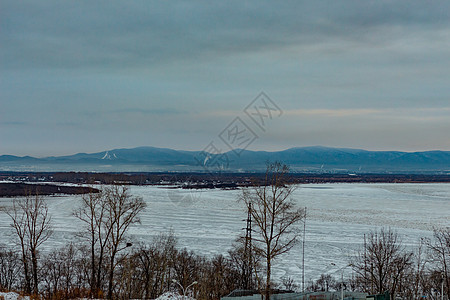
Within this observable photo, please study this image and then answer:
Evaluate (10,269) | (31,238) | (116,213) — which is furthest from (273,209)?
(10,269)

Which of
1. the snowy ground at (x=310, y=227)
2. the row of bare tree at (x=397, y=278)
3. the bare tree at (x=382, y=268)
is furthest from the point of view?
the snowy ground at (x=310, y=227)

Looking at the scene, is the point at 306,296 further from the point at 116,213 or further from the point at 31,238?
the point at 31,238

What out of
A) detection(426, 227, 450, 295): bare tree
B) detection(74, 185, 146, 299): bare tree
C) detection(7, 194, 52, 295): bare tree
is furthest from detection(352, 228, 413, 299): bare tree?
detection(7, 194, 52, 295): bare tree

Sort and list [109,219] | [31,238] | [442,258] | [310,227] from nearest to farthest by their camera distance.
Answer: [31,238] < [109,219] < [442,258] < [310,227]

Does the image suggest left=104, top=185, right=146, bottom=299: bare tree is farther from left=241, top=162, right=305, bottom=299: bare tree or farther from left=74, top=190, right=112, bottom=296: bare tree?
left=241, top=162, right=305, bottom=299: bare tree

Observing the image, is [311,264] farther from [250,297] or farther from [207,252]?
[250,297]

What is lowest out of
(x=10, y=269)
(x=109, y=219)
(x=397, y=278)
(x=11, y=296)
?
(x=10, y=269)

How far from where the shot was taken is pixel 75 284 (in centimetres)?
2431

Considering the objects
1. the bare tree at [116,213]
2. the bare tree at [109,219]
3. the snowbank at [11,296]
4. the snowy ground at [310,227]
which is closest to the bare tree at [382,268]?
the snowy ground at [310,227]

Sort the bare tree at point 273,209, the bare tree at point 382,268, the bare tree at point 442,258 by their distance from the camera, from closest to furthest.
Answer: the bare tree at point 273,209 → the bare tree at point 442,258 → the bare tree at point 382,268

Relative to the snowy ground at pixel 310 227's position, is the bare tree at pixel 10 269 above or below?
below

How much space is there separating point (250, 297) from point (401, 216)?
110ft

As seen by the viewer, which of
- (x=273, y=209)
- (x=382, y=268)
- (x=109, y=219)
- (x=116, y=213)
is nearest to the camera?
(x=273, y=209)

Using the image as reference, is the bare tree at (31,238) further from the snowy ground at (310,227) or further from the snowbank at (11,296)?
the snowbank at (11,296)
